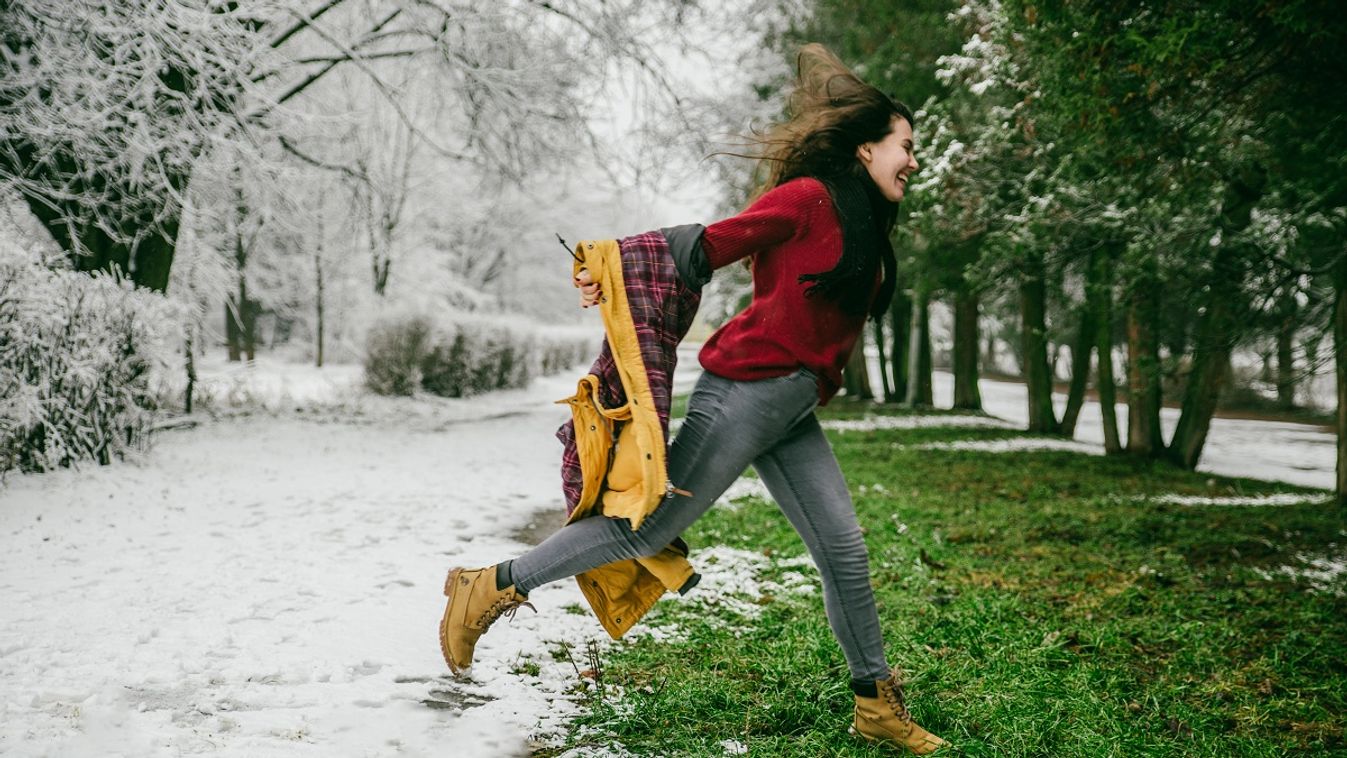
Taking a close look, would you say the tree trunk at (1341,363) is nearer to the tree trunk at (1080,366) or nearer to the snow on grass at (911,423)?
the tree trunk at (1080,366)

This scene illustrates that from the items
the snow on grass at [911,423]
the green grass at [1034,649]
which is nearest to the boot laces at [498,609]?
the green grass at [1034,649]

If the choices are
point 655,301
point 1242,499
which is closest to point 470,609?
point 655,301

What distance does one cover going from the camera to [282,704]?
252 centimetres

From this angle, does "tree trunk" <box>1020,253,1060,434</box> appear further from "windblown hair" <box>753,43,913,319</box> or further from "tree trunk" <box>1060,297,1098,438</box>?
"windblown hair" <box>753,43,913,319</box>

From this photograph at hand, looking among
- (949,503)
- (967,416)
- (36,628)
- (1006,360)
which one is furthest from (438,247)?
(1006,360)

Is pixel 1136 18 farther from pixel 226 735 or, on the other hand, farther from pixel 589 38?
pixel 589 38

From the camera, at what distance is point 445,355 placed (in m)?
14.7

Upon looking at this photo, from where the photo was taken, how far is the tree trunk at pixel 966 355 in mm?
15797

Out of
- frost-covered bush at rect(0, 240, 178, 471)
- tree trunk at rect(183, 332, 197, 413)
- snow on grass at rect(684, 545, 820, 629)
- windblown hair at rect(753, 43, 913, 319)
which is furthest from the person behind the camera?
tree trunk at rect(183, 332, 197, 413)

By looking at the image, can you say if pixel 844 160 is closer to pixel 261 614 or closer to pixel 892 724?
pixel 892 724

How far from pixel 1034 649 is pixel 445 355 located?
41.8 feet

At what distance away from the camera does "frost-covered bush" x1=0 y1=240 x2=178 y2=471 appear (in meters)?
5.09

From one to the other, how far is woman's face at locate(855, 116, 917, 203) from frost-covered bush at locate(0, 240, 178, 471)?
17.1ft

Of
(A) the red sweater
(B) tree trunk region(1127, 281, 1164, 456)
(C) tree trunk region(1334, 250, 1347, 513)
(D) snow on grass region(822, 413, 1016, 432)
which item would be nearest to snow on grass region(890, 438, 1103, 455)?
(B) tree trunk region(1127, 281, 1164, 456)
